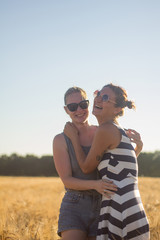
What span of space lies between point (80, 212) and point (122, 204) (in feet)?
1.92

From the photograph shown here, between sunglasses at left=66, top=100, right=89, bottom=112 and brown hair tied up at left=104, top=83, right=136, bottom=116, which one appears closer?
brown hair tied up at left=104, top=83, right=136, bottom=116

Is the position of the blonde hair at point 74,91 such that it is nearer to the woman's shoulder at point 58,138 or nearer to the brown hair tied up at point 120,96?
the woman's shoulder at point 58,138

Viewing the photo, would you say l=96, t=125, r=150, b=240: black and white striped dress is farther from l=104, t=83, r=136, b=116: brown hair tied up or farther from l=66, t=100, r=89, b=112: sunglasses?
l=66, t=100, r=89, b=112: sunglasses

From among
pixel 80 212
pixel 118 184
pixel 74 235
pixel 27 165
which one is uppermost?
pixel 118 184

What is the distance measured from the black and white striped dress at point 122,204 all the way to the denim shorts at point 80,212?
1.16ft

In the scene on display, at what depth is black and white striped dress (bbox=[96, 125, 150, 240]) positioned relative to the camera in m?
2.81

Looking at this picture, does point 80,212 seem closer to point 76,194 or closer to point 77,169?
point 76,194

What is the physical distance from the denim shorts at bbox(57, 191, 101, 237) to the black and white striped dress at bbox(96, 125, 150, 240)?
13.9 inches

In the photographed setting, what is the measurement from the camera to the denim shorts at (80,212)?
322cm

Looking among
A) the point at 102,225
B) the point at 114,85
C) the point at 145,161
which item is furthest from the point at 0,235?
the point at 145,161

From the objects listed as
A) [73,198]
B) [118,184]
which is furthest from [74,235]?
[118,184]

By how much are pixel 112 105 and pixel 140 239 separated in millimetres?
1125

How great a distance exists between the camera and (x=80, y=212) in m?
3.26

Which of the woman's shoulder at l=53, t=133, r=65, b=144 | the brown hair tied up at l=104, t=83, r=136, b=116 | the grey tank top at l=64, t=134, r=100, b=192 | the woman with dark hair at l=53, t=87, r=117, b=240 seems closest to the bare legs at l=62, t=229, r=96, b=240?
the woman with dark hair at l=53, t=87, r=117, b=240
